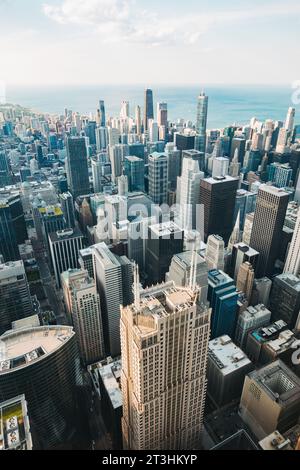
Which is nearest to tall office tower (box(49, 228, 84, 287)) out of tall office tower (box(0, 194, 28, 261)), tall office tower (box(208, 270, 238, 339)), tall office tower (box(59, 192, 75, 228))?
tall office tower (box(0, 194, 28, 261))

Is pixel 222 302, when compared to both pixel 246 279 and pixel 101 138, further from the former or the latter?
pixel 101 138

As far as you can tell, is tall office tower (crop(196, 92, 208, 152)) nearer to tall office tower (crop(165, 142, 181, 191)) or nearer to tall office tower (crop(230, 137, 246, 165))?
tall office tower (crop(230, 137, 246, 165))

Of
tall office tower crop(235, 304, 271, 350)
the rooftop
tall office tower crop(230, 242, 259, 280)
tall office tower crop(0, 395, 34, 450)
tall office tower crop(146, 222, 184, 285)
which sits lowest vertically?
tall office tower crop(235, 304, 271, 350)

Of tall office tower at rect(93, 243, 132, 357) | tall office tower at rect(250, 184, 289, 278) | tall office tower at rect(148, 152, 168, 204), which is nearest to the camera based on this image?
tall office tower at rect(93, 243, 132, 357)

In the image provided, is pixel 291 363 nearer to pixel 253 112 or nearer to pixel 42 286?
pixel 42 286

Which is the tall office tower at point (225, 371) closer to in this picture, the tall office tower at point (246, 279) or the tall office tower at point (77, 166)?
the tall office tower at point (246, 279)

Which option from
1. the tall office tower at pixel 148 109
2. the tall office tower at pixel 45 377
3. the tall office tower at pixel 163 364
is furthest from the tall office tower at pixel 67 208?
the tall office tower at pixel 148 109
